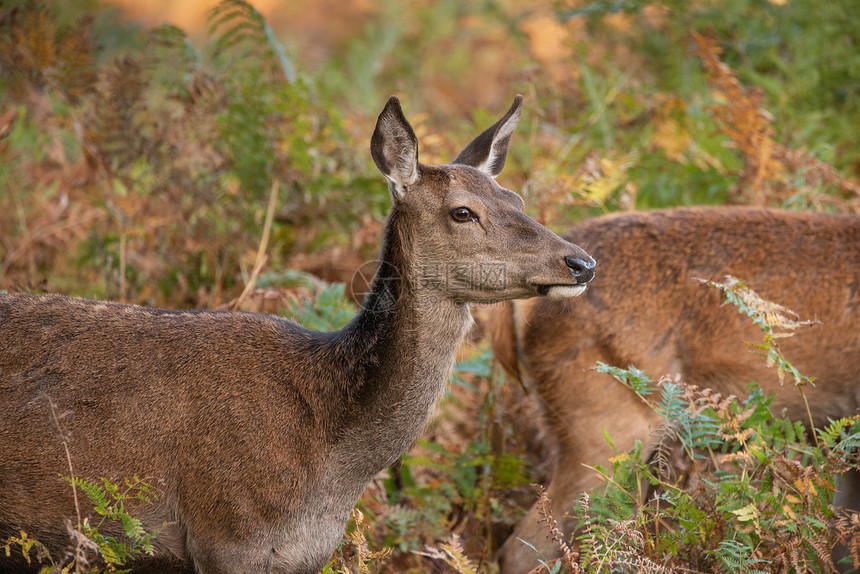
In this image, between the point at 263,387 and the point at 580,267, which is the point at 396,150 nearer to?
the point at 580,267

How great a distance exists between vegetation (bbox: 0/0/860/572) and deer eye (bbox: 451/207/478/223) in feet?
3.84

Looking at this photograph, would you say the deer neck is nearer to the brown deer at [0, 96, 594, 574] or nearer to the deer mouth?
the brown deer at [0, 96, 594, 574]

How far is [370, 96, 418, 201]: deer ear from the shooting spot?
14.3ft

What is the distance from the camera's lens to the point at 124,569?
4.00m

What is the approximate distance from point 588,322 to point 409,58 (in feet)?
29.7

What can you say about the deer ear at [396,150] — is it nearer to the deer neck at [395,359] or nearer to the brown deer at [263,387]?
the brown deer at [263,387]

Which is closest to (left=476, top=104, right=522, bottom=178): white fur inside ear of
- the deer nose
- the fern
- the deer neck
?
the deer neck

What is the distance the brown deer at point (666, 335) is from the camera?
5.45 meters

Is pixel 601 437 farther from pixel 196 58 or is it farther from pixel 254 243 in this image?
pixel 196 58

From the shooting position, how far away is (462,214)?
4352 mm

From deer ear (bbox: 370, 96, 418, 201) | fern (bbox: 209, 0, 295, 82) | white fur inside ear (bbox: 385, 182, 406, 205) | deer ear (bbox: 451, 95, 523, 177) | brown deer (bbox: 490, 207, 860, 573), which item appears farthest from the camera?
fern (bbox: 209, 0, 295, 82)

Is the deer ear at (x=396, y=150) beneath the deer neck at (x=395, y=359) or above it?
above

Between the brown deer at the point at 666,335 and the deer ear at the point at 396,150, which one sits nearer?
the deer ear at the point at 396,150

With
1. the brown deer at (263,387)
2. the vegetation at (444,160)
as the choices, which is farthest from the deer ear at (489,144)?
the vegetation at (444,160)
